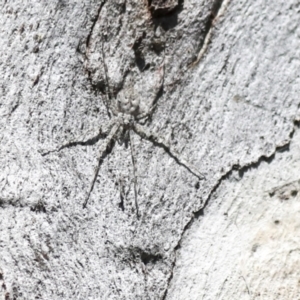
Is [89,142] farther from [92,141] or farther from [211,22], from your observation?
[211,22]

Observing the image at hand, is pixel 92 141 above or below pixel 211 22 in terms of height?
below

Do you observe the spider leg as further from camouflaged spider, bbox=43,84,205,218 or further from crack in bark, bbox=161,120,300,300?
crack in bark, bbox=161,120,300,300

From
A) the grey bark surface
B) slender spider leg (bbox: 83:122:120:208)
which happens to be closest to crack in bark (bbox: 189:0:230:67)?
the grey bark surface

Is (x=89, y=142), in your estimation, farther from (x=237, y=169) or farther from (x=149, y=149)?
(x=237, y=169)

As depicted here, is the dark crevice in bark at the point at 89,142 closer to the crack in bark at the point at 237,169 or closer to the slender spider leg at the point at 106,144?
the slender spider leg at the point at 106,144

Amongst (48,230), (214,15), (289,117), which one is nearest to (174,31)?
(214,15)

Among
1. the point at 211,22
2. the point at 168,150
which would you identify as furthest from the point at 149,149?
the point at 211,22

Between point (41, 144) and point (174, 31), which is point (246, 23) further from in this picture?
point (41, 144)

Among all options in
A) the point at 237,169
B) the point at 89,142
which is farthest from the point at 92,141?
→ the point at 237,169

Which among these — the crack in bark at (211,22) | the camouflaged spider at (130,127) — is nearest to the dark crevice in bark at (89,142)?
the camouflaged spider at (130,127)
